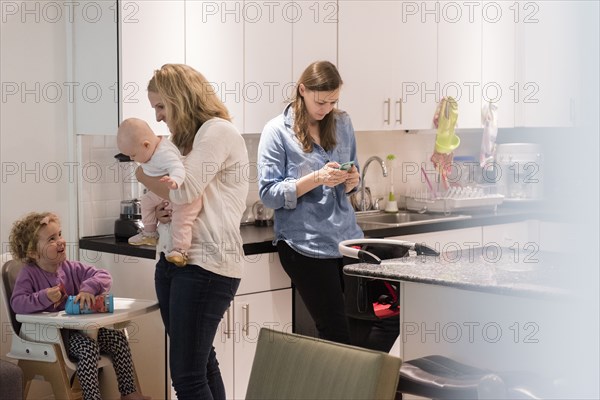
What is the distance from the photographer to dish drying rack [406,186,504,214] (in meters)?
4.70

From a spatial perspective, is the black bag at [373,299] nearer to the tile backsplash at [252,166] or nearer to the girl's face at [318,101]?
the girl's face at [318,101]

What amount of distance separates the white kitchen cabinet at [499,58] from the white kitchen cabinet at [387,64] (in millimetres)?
499

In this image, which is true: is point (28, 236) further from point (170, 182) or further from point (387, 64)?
point (387, 64)

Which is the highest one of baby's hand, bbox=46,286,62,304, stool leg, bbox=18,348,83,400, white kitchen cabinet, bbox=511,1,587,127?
white kitchen cabinet, bbox=511,1,587,127

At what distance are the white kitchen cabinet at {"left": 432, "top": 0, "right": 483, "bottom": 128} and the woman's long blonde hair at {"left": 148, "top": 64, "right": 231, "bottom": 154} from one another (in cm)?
232

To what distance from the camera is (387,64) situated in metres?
4.35

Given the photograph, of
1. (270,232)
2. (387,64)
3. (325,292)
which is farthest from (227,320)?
(387,64)

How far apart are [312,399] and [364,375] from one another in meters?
0.12

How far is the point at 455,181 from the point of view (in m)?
5.08

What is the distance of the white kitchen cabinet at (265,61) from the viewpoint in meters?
3.72

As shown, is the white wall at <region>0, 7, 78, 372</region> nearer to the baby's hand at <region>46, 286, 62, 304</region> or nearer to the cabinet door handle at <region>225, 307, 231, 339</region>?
the baby's hand at <region>46, 286, 62, 304</region>

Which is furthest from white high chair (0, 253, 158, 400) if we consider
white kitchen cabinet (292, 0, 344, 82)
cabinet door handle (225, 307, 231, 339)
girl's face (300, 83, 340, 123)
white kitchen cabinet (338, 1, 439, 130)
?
white kitchen cabinet (338, 1, 439, 130)

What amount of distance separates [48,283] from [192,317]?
73 cm

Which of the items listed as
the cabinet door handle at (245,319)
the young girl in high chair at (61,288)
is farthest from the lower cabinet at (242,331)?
the young girl in high chair at (61,288)
